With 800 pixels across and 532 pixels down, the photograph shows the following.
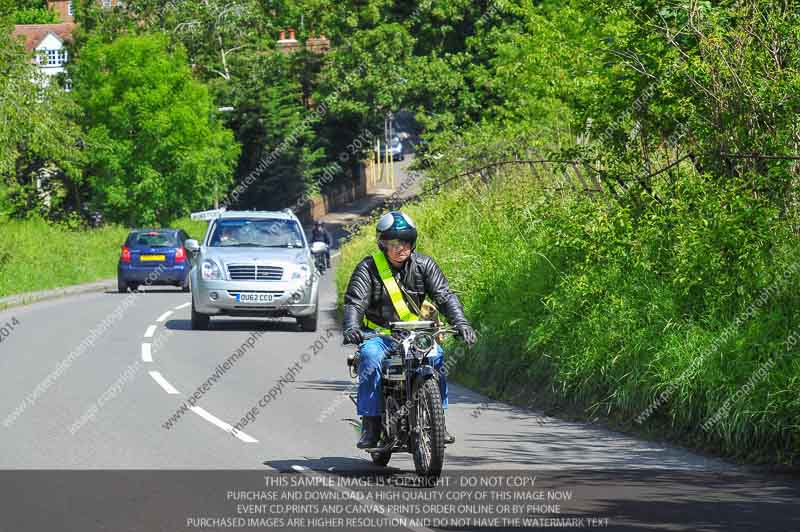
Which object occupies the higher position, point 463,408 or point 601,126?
point 601,126

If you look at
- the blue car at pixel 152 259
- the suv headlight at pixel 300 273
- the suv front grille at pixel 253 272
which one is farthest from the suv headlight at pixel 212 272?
the blue car at pixel 152 259

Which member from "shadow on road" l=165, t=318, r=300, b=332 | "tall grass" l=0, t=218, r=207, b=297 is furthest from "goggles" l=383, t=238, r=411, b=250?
"tall grass" l=0, t=218, r=207, b=297

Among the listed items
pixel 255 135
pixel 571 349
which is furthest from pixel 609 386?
pixel 255 135

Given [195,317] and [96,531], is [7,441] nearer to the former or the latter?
[96,531]

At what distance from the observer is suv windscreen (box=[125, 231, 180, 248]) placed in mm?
39375

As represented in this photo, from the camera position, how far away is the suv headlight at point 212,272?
78.9ft

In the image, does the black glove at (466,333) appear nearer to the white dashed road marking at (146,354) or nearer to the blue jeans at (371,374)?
the blue jeans at (371,374)

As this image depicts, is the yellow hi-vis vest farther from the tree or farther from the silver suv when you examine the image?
the tree

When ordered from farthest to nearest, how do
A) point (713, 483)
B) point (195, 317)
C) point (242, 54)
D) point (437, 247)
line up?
1. point (242, 54)
2. point (195, 317)
3. point (437, 247)
4. point (713, 483)

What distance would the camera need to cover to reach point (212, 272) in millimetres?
24062

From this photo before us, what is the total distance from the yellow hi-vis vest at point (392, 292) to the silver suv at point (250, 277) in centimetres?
1383

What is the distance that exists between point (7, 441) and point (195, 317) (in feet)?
42.9

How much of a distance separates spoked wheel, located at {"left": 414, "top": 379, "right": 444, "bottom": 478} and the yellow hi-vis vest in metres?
→ 0.72

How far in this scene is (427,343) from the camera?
9.68m
